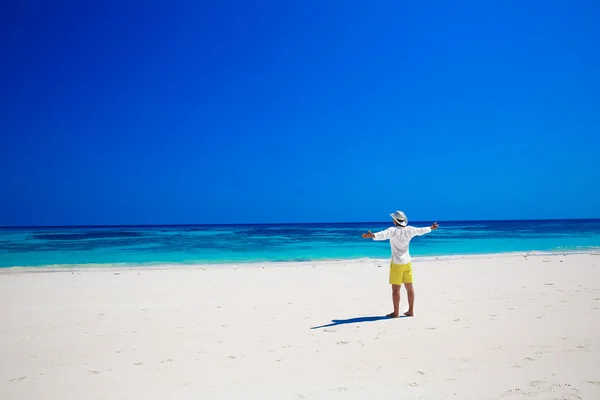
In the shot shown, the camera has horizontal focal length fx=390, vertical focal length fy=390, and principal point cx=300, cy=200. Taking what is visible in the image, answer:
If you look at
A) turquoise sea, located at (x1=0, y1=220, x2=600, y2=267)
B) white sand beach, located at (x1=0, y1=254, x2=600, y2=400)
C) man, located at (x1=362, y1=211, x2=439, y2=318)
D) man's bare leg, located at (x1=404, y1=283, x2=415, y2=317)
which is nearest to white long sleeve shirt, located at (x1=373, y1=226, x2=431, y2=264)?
man, located at (x1=362, y1=211, x2=439, y2=318)

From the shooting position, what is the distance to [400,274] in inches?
258

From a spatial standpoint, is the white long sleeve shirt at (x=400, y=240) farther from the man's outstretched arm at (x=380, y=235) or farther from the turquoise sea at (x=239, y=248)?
the turquoise sea at (x=239, y=248)

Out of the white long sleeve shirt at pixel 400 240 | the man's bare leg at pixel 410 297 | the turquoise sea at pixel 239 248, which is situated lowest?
the turquoise sea at pixel 239 248

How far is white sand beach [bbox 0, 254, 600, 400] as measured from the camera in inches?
153

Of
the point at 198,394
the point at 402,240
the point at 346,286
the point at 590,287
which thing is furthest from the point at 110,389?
the point at 590,287

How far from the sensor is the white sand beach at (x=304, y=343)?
3.90 metres

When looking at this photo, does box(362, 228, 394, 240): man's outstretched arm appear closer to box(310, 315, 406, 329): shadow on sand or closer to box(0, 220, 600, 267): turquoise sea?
box(310, 315, 406, 329): shadow on sand

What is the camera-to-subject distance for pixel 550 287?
9281 millimetres

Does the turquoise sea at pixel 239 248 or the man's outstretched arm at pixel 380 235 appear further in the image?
the turquoise sea at pixel 239 248

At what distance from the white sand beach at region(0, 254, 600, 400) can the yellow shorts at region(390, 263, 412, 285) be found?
65cm

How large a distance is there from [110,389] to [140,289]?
7.19 metres

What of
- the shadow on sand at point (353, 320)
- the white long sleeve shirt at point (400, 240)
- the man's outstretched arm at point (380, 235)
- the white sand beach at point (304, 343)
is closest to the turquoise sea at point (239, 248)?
the white sand beach at point (304, 343)

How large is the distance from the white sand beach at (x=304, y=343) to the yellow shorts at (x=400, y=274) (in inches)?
25.4

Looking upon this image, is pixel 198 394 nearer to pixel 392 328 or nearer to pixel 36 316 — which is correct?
pixel 392 328
